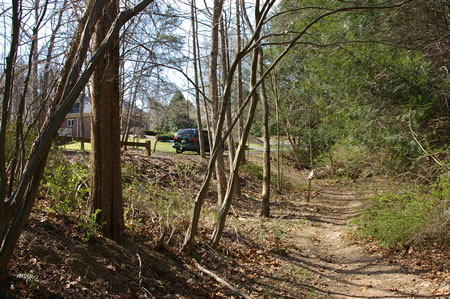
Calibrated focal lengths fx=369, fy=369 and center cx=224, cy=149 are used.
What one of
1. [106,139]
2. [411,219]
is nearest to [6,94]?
[106,139]

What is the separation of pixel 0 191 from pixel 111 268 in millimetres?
1867

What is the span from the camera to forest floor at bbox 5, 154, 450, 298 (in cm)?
414

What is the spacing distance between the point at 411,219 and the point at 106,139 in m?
5.62

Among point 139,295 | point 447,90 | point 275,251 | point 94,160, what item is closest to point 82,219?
point 94,160

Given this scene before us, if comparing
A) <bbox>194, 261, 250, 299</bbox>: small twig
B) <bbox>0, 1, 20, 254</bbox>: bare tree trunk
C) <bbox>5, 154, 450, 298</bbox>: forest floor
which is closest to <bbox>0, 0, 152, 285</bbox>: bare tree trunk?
<bbox>0, 1, 20, 254</bbox>: bare tree trunk

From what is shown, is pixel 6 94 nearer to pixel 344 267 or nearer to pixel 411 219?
pixel 344 267

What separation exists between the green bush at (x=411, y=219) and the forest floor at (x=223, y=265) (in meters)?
0.24

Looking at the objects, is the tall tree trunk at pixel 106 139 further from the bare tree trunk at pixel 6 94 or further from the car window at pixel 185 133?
the car window at pixel 185 133

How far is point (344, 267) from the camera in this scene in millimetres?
6992

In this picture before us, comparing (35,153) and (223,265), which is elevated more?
(35,153)

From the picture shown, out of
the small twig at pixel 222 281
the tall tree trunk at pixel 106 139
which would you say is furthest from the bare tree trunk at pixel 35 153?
the small twig at pixel 222 281

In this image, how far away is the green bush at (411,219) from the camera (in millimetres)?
6500

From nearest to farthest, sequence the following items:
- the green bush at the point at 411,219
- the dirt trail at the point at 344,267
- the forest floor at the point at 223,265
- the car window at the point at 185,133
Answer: the forest floor at the point at 223,265 → the dirt trail at the point at 344,267 → the green bush at the point at 411,219 → the car window at the point at 185,133

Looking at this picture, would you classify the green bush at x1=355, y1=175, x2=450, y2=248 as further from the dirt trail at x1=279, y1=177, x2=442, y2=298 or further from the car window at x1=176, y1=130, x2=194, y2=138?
the car window at x1=176, y1=130, x2=194, y2=138
